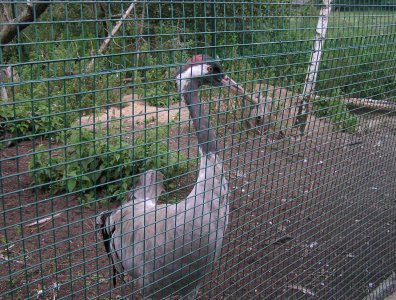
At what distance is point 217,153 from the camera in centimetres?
273

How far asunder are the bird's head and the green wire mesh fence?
1 cm

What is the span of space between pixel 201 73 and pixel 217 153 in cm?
59

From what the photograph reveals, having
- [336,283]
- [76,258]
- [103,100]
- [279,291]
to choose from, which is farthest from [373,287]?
[103,100]

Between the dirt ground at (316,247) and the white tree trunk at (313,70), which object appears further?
the dirt ground at (316,247)

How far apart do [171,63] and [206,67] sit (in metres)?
0.48

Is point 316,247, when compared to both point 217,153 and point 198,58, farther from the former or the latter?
point 198,58

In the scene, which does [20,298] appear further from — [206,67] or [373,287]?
[373,287]

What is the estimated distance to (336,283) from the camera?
3520 mm

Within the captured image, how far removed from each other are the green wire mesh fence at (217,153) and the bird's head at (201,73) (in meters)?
0.01

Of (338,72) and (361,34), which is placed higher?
(361,34)

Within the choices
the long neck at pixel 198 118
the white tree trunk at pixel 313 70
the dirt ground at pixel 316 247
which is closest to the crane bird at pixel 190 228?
the long neck at pixel 198 118

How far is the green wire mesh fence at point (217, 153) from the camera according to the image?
2049 mm

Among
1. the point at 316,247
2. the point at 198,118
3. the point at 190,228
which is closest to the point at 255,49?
the point at 198,118

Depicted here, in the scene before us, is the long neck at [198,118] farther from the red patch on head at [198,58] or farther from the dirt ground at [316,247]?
the dirt ground at [316,247]
